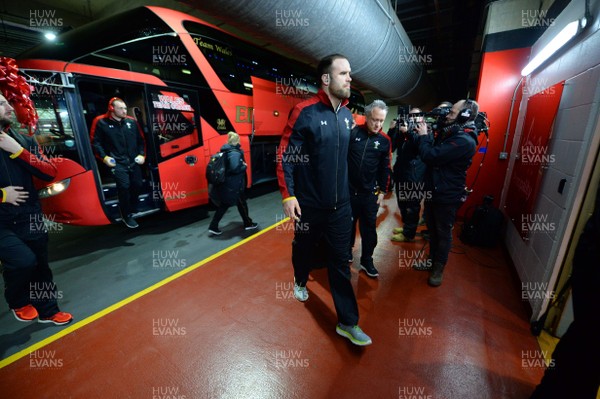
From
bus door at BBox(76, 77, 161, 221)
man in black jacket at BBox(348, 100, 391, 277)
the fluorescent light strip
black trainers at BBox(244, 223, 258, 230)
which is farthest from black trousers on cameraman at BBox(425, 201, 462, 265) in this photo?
bus door at BBox(76, 77, 161, 221)

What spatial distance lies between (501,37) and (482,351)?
4713 mm

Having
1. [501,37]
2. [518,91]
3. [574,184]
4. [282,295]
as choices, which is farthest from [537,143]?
[282,295]

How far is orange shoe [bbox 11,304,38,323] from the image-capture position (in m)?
2.06

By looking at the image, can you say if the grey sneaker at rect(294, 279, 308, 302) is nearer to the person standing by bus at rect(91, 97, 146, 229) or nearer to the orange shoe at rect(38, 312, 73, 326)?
the orange shoe at rect(38, 312, 73, 326)

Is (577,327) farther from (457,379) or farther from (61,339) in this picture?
(61,339)

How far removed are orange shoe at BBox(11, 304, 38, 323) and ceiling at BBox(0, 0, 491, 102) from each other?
21.7 feet

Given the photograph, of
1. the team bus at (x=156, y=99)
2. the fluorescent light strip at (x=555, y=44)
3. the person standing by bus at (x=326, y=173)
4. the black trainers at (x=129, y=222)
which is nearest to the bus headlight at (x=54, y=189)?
the team bus at (x=156, y=99)

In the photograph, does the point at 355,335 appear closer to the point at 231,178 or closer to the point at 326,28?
the point at 231,178

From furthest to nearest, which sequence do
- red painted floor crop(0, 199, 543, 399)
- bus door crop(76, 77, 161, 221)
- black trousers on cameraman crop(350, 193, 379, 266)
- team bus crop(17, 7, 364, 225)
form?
bus door crop(76, 77, 161, 221), team bus crop(17, 7, 364, 225), black trousers on cameraman crop(350, 193, 379, 266), red painted floor crop(0, 199, 543, 399)

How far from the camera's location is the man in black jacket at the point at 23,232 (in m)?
1.75

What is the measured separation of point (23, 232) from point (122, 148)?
6.99 ft

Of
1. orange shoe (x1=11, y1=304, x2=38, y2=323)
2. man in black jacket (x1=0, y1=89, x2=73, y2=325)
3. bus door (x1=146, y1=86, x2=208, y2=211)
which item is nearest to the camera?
man in black jacket (x1=0, y1=89, x2=73, y2=325)

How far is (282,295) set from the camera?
8.21ft

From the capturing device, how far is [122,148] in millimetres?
3676
